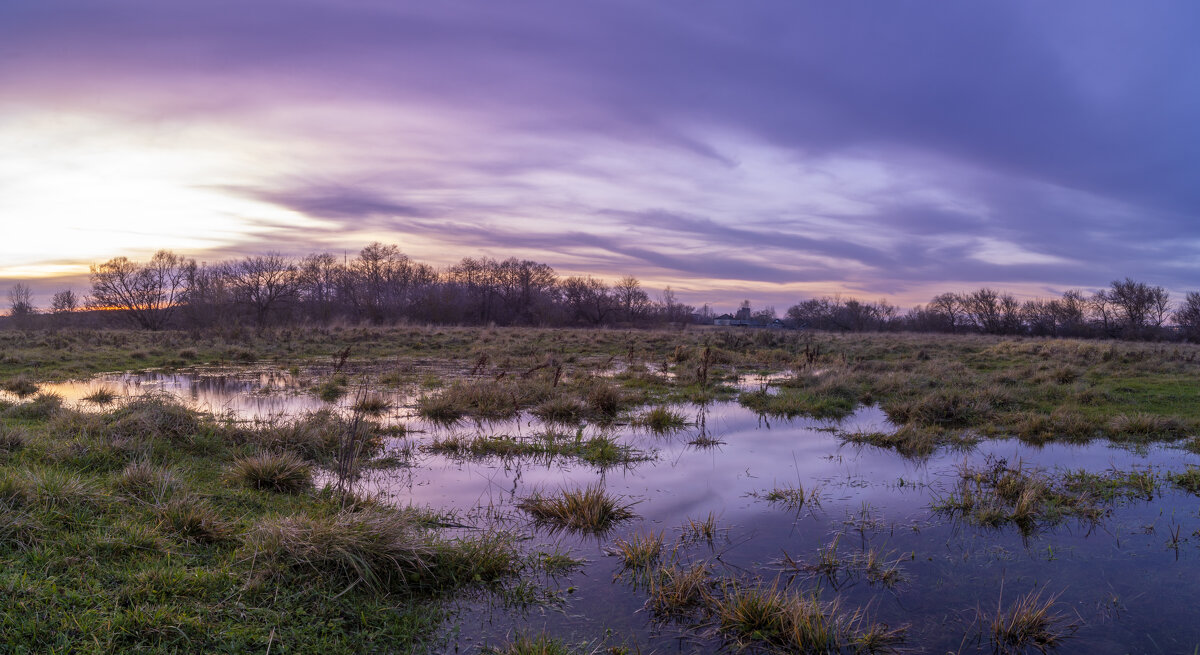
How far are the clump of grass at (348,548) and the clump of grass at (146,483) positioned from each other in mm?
1515

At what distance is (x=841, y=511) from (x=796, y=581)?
6.10 feet

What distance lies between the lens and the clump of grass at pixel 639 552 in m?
4.73

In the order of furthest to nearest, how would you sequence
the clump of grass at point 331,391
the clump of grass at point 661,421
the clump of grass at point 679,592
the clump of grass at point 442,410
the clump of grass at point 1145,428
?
1. the clump of grass at point 331,391
2. the clump of grass at point 442,410
3. the clump of grass at point 661,421
4. the clump of grass at point 1145,428
5. the clump of grass at point 679,592

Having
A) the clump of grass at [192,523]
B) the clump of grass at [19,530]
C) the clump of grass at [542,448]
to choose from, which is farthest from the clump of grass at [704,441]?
the clump of grass at [19,530]

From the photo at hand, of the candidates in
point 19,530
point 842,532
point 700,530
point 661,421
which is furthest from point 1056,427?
point 19,530

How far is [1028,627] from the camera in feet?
12.3

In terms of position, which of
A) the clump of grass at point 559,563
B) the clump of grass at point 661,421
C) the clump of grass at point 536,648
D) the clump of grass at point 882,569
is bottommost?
the clump of grass at point 559,563

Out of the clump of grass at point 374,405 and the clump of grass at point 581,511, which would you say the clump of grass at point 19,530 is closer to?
the clump of grass at point 581,511

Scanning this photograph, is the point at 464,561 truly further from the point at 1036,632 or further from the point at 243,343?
the point at 243,343

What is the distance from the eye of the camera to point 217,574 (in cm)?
391

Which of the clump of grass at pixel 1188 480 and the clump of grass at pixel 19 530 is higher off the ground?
the clump of grass at pixel 1188 480

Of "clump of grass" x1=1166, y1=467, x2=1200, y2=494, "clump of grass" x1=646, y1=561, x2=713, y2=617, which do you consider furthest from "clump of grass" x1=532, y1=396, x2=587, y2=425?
"clump of grass" x1=1166, y1=467, x2=1200, y2=494

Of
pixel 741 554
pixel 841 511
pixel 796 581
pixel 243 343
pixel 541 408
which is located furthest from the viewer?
pixel 243 343

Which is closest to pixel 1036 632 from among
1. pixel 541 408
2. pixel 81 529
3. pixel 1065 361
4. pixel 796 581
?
pixel 796 581
